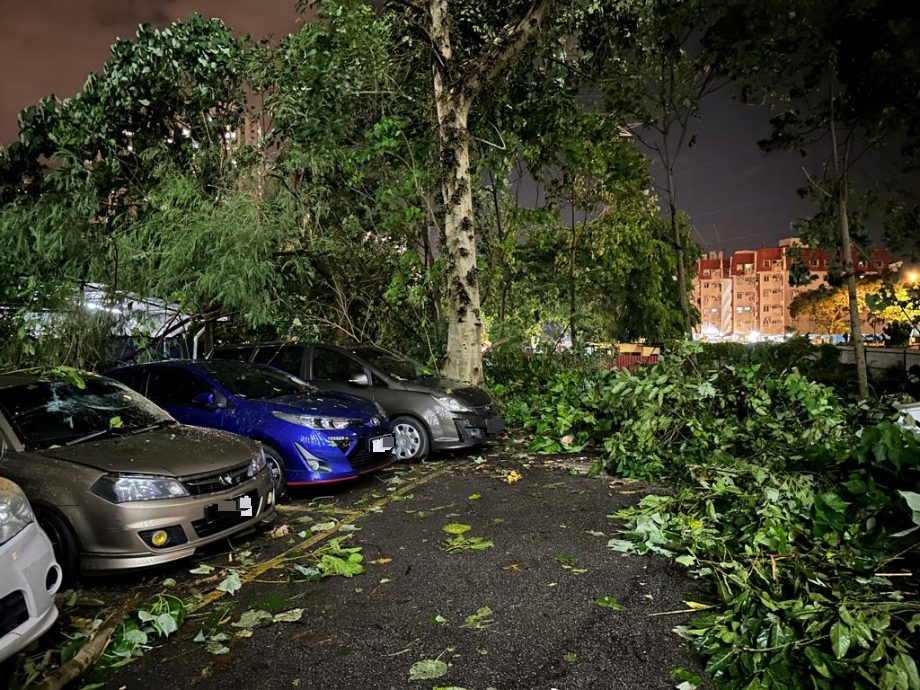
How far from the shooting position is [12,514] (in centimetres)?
300

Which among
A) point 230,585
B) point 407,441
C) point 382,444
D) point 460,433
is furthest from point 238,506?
point 460,433

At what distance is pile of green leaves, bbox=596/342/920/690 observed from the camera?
9.52 ft

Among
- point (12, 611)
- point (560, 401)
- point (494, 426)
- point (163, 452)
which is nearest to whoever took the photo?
point (12, 611)

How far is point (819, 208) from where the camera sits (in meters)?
12.5

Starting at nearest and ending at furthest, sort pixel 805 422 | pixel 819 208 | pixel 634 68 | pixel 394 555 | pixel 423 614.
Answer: pixel 423 614, pixel 394 555, pixel 805 422, pixel 819 208, pixel 634 68

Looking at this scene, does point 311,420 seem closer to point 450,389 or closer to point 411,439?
point 411,439

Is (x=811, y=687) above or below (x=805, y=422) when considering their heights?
below

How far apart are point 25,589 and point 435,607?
214 centimetres

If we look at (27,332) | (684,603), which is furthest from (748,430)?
(27,332)

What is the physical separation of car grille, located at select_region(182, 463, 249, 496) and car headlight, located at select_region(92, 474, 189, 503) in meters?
0.08

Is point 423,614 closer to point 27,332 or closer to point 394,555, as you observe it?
point 394,555

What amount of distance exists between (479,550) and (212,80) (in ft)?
39.9

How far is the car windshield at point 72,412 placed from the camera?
4.46m

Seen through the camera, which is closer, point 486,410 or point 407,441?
point 407,441
